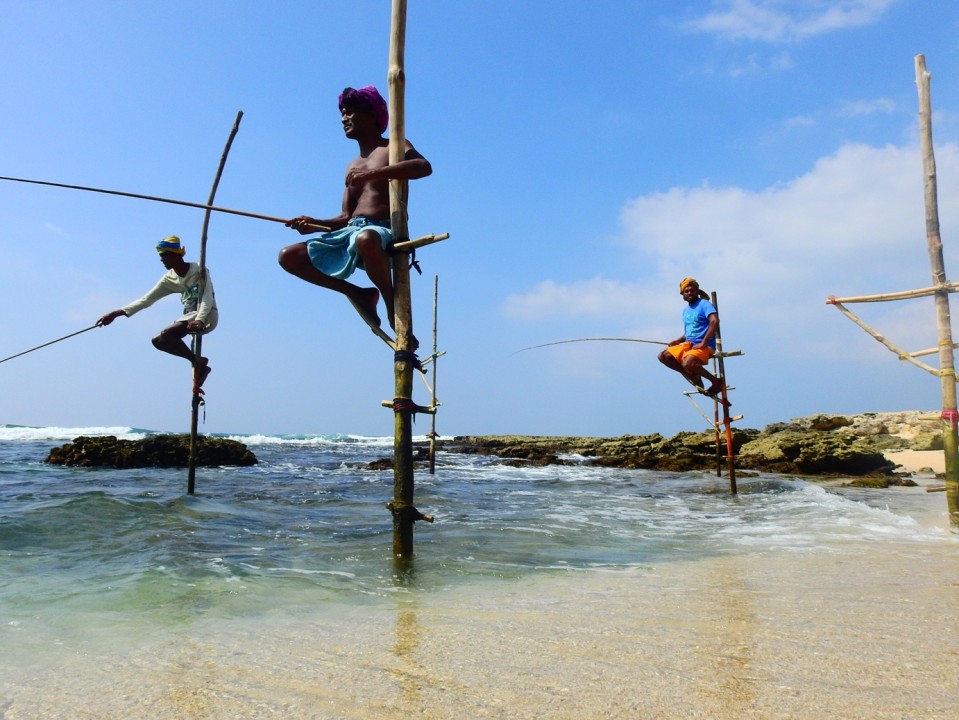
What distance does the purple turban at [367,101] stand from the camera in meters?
5.05

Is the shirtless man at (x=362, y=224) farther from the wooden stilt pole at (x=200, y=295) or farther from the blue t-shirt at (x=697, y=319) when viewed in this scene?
the blue t-shirt at (x=697, y=319)

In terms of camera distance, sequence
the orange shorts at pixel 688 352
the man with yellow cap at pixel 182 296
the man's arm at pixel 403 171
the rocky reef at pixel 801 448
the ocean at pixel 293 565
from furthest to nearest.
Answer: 1. the rocky reef at pixel 801 448
2. the orange shorts at pixel 688 352
3. the man with yellow cap at pixel 182 296
4. the man's arm at pixel 403 171
5. the ocean at pixel 293 565

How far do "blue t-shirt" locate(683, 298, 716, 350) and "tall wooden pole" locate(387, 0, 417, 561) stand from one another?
20.3 feet

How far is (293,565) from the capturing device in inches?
196

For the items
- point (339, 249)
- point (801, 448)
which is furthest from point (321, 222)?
point (801, 448)

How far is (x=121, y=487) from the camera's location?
11281 mm

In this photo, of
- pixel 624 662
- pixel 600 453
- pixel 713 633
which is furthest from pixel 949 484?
pixel 600 453

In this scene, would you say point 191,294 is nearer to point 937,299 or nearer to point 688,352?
point 688,352

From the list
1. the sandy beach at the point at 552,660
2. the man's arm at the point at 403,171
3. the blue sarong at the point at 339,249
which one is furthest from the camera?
the blue sarong at the point at 339,249

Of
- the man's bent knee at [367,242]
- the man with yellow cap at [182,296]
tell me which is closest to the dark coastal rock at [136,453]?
the man with yellow cap at [182,296]

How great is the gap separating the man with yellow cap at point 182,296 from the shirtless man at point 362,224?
4.86 metres

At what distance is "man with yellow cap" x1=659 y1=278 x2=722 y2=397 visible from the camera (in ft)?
31.8

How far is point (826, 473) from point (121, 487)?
15445 millimetres

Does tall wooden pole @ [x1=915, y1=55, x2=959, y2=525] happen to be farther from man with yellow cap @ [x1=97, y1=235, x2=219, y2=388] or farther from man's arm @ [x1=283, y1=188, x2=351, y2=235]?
man with yellow cap @ [x1=97, y1=235, x2=219, y2=388]
